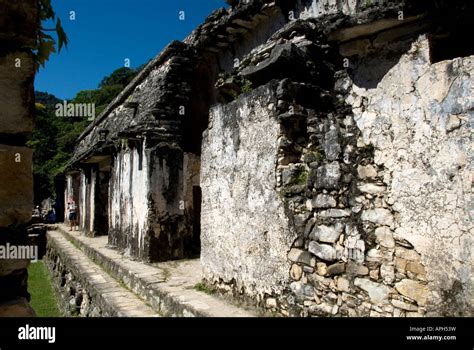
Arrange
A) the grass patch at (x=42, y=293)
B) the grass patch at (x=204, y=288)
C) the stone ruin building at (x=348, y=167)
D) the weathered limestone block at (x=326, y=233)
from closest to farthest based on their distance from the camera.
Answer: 1. the stone ruin building at (x=348, y=167)
2. the weathered limestone block at (x=326, y=233)
3. the grass patch at (x=204, y=288)
4. the grass patch at (x=42, y=293)

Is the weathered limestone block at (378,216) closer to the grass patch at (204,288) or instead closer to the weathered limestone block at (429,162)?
the weathered limestone block at (429,162)

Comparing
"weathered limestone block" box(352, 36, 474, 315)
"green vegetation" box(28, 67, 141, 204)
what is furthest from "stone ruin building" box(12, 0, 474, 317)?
"green vegetation" box(28, 67, 141, 204)

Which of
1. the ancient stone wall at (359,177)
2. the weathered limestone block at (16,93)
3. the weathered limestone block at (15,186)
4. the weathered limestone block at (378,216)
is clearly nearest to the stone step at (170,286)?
the ancient stone wall at (359,177)

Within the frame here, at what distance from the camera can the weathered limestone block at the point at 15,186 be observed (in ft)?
5.03

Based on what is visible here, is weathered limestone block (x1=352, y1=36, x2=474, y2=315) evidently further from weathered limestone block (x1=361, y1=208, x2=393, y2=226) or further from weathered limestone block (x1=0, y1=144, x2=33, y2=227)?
weathered limestone block (x1=0, y1=144, x2=33, y2=227)

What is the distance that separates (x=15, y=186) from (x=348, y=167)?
2.47 m

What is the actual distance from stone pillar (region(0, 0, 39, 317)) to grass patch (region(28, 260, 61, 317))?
7.57 metres

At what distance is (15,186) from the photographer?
1.56 meters

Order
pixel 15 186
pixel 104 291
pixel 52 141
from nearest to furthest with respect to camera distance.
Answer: pixel 15 186 → pixel 104 291 → pixel 52 141

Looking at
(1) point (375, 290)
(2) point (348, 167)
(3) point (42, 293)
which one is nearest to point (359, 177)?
(2) point (348, 167)

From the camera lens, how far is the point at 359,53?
3312mm

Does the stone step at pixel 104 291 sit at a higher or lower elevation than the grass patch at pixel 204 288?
lower

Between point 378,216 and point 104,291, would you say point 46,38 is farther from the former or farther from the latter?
point 104,291

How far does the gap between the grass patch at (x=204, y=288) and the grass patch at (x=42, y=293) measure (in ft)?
15.5
